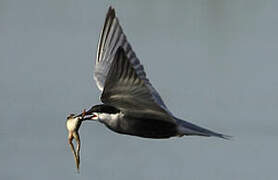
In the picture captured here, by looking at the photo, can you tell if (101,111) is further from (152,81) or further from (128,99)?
(152,81)

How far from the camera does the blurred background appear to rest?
811cm

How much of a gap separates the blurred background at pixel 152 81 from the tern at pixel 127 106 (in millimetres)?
1047

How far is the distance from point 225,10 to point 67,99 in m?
5.04

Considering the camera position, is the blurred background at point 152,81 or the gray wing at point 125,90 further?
the blurred background at point 152,81

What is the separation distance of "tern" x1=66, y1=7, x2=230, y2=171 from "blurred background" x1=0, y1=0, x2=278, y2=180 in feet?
3.43

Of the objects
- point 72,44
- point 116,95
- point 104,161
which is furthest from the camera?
point 72,44

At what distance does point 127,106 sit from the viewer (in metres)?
6.14

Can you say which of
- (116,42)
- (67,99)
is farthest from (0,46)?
(116,42)

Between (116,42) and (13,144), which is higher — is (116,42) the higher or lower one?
the higher one

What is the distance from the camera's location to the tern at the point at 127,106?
584 centimetres

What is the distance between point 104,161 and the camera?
8.03m

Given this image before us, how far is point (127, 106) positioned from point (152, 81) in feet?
11.9

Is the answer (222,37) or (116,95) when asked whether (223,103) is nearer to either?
(222,37)

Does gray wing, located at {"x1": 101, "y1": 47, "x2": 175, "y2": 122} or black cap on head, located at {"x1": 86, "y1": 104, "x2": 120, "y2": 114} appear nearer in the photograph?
gray wing, located at {"x1": 101, "y1": 47, "x2": 175, "y2": 122}
